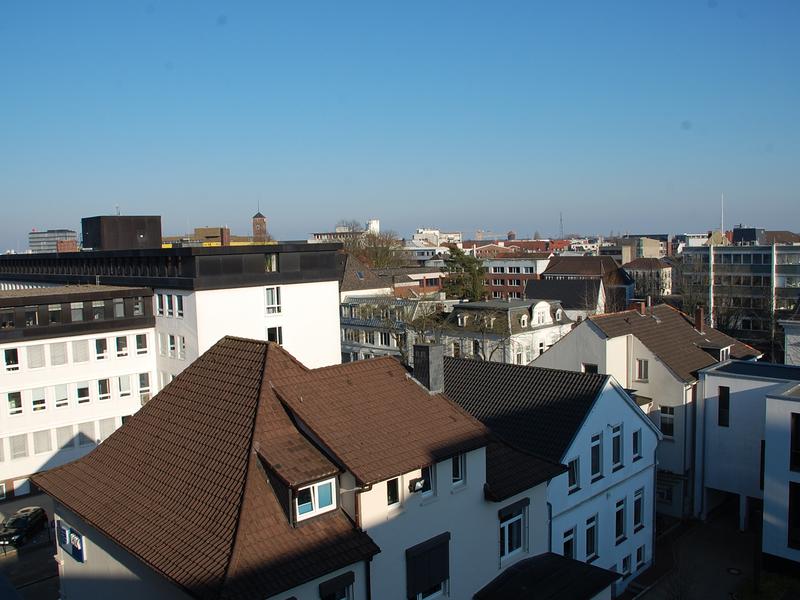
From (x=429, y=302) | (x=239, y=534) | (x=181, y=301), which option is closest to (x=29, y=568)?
(x=181, y=301)

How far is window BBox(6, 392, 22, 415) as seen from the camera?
29.1 meters

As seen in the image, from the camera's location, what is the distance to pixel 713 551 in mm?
24219

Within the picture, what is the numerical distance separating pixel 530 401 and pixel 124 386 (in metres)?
21.2

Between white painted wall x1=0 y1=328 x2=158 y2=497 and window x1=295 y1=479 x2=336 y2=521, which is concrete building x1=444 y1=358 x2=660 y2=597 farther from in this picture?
white painted wall x1=0 y1=328 x2=158 y2=497

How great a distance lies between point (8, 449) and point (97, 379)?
4572 millimetres

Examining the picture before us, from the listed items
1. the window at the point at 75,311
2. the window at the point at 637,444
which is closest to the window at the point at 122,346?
the window at the point at 75,311

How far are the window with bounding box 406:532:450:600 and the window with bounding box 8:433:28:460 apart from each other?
2282 centimetres

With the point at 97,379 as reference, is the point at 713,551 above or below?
below

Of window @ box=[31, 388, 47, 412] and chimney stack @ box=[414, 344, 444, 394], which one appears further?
window @ box=[31, 388, 47, 412]

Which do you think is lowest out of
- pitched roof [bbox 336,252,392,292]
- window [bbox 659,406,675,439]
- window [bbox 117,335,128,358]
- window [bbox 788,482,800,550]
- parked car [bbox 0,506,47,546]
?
parked car [bbox 0,506,47,546]

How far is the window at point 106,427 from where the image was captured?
31.6 m

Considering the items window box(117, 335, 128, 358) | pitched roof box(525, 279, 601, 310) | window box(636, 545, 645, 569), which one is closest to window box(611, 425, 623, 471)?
window box(636, 545, 645, 569)

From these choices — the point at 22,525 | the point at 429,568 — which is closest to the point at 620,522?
the point at 429,568

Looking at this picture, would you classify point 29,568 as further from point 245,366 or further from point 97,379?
point 245,366
